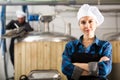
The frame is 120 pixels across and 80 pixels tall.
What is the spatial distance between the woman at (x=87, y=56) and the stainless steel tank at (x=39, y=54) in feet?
5.59

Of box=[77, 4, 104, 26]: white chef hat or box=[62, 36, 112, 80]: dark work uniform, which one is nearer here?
box=[62, 36, 112, 80]: dark work uniform

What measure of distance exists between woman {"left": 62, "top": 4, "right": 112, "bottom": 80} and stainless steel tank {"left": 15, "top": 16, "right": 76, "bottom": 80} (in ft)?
5.59

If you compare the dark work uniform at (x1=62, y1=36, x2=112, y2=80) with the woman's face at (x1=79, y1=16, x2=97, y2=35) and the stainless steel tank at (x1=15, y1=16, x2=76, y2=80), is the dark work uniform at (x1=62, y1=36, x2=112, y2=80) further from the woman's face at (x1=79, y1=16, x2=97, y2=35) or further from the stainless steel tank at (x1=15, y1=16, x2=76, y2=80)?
the stainless steel tank at (x1=15, y1=16, x2=76, y2=80)

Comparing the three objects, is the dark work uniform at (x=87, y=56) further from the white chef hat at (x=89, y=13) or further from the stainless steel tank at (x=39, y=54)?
the stainless steel tank at (x=39, y=54)

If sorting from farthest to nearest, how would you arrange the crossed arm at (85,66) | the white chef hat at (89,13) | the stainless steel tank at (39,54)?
the stainless steel tank at (39,54), the white chef hat at (89,13), the crossed arm at (85,66)

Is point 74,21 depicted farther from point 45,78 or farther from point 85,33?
point 85,33

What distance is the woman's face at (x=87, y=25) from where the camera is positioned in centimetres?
152

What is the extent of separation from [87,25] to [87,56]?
0.64 feet

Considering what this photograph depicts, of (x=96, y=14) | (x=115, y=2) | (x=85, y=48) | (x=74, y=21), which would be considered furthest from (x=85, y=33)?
(x=74, y=21)

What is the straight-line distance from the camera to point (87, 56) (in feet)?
4.96

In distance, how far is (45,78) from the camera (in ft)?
9.61

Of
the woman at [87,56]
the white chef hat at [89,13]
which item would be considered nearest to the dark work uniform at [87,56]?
the woman at [87,56]

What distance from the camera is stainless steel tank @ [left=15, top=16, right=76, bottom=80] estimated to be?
3.28 meters

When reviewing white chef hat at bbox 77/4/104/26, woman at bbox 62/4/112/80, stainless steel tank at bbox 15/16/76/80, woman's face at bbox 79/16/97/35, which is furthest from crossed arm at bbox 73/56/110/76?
stainless steel tank at bbox 15/16/76/80
